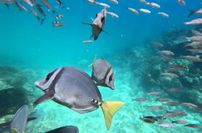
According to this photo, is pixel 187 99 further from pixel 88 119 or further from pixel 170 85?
pixel 88 119

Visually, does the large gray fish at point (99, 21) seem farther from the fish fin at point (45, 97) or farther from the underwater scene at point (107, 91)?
the fish fin at point (45, 97)

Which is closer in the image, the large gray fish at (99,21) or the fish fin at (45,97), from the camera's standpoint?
the fish fin at (45,97)

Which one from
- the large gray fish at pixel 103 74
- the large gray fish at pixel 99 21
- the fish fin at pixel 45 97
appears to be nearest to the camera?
the fish fin at pixel 45 97

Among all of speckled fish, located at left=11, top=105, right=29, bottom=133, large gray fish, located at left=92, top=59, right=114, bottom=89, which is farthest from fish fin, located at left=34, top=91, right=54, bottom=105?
large gray fish, located at left=92, top=59, right=114, bottom=89

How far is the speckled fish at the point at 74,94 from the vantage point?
188 cm

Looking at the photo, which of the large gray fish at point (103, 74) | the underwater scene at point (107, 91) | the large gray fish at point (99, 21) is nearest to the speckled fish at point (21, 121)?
the underwater scene at point (107, 91)

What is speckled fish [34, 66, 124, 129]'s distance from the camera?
6.17ft

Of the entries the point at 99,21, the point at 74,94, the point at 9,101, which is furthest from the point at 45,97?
the point at 9,101

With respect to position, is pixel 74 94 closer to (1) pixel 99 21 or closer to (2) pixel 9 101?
(1) pixel 99 21

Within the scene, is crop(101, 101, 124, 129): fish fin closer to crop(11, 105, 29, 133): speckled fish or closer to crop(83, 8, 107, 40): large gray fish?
crop(11, 105, 29, 133): speckled fish

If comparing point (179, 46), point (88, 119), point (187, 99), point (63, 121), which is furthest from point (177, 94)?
point (63, 121)

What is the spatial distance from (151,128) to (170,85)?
5505mm

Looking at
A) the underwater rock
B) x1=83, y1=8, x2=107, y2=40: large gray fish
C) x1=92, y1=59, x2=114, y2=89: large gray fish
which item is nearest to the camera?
x1=92, y1=59, x2=114, y2=89: large gray fish

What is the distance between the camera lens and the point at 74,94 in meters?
1.91
